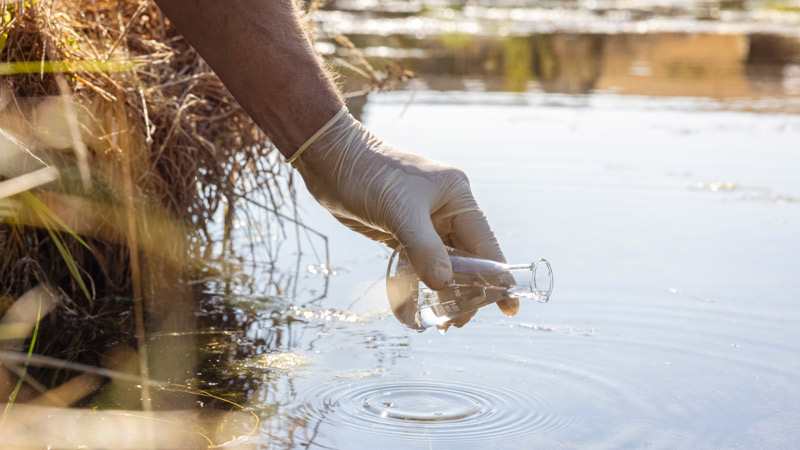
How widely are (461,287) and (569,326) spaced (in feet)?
2.78

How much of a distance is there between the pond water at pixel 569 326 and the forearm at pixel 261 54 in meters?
0.74

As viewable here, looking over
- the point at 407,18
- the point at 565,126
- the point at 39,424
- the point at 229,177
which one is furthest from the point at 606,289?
the point at 407,18

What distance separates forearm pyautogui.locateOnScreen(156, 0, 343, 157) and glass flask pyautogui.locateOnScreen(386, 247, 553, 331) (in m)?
0.43

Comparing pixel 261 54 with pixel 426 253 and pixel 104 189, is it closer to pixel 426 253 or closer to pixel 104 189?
pixel 426 253

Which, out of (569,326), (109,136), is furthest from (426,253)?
(109,136)

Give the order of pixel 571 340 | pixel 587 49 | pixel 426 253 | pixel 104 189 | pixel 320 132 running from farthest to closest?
1. pixel 587 49
2. pixel 104 189
3. pixel 571 340
4. pixel 320 132
5. pixel 426 253

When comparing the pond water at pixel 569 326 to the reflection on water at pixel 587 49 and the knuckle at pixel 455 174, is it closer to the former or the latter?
the knuckle at pixel 455 174

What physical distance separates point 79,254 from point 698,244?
8.11ft

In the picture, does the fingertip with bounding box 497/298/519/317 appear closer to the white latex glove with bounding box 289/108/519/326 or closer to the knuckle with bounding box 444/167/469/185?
the white latex glove with bounding box 289/108/519/326

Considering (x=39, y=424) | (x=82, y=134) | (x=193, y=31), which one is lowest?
(x=39, y=424)

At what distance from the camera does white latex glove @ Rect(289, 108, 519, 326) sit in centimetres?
234

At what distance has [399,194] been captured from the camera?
2350 millimetres

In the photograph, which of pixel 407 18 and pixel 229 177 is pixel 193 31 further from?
pixel 407 18

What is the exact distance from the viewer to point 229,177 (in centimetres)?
383
